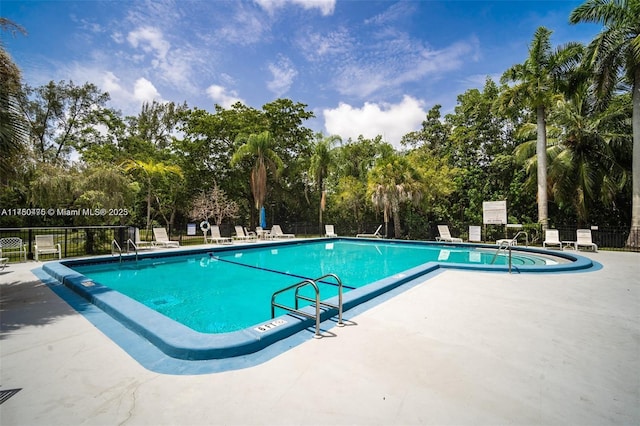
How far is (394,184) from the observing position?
57.2ft

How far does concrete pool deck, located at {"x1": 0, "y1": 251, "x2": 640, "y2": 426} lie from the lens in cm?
209

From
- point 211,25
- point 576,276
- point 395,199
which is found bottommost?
point 576,276

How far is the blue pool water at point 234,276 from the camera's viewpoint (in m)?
5.60

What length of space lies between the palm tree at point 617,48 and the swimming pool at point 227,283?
561 centimetres

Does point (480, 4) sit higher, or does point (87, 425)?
point (480, 4)

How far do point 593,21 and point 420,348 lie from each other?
670 inches

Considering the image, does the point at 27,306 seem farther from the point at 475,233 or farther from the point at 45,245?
the point at 475,233

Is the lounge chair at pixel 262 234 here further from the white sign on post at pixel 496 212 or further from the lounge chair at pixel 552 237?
the lounge chair at pixel 552 237

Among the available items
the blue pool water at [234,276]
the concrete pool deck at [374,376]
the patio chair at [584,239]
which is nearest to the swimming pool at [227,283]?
the blue pool water at [234,276]

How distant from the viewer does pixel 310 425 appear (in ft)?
6.46

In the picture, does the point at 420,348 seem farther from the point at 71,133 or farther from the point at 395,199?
the point at 71,133

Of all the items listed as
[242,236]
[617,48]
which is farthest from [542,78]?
[242,236]

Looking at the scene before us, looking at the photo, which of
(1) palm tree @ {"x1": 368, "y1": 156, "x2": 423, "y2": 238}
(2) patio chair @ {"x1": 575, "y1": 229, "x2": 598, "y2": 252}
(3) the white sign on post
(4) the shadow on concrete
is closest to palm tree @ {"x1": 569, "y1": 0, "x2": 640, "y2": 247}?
(2) patio chair @ {"x1": 575, "y1": 229, "x2": 598, "y2": 252}

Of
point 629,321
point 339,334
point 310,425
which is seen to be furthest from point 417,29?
point 310,425
